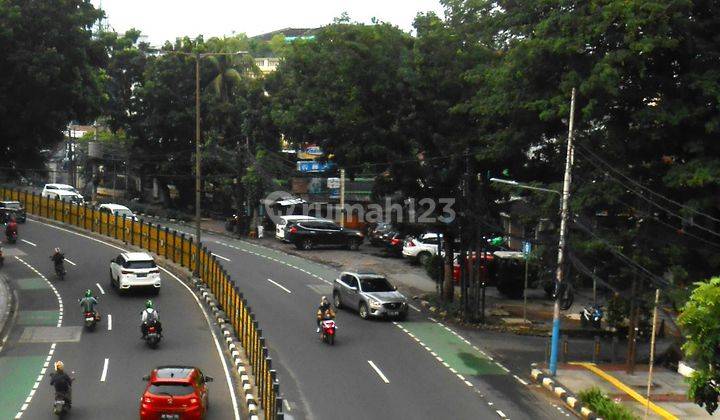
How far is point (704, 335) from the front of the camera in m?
14.3

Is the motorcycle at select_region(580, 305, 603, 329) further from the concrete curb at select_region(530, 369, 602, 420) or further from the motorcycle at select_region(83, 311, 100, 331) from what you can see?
the motorcycle at select_region(83, 311, 100, 331)

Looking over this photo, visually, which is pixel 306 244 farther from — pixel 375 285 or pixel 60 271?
pixel 375 285

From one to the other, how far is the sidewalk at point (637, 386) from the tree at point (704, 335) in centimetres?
991

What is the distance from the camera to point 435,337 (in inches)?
1303

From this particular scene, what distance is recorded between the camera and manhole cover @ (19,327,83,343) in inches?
1196

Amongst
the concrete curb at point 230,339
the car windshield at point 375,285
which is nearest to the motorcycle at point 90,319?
the concrete curb at point 230,339

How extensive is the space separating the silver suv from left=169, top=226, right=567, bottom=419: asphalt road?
47 centimetres

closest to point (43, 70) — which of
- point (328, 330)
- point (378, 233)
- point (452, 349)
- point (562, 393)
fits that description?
point (328, 330)

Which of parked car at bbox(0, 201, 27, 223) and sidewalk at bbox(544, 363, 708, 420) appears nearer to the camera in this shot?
sidewalk at bbox(544, 363, 708, 420)

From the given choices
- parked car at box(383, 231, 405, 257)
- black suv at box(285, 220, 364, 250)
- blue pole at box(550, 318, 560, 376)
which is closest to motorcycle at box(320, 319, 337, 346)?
blue pole at box(550, 318, 560, 376)

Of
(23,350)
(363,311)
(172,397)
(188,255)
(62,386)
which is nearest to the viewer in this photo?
(172,397)

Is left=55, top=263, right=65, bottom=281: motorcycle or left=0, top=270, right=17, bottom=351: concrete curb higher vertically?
left=55, top=263, right=65, bottom=281: motorcycle

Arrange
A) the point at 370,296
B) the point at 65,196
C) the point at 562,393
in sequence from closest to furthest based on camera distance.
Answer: the point at 562,393, the point at 370,296, the point at 65,196

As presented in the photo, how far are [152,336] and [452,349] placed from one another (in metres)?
10.3
